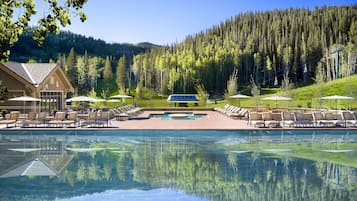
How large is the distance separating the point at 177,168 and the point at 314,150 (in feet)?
15.3

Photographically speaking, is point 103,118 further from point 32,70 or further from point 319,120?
point 32,70

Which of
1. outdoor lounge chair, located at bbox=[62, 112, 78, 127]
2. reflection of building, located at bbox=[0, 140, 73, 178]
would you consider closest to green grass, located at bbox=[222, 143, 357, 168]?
reflection of building, located at bbox=[0, 140, 73, 178]

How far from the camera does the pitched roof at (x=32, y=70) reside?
934 inches

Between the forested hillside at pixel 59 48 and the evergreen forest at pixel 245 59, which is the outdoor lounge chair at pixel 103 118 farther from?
the forested hillside at pixel 59 48

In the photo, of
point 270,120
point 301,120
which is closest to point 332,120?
point 301,120

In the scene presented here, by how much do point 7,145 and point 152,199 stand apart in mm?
8081

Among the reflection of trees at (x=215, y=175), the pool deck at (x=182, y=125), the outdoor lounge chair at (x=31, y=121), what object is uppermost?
the outdoor lounge chair at (x=31, y=121)

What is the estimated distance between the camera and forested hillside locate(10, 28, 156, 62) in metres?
99.2

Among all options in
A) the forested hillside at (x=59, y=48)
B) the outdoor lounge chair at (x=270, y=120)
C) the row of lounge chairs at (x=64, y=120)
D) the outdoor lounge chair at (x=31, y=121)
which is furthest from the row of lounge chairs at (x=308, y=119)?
the forested hillside at (x=59, y=48)

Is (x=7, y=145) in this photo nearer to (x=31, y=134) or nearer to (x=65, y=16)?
(x=31, y=134)

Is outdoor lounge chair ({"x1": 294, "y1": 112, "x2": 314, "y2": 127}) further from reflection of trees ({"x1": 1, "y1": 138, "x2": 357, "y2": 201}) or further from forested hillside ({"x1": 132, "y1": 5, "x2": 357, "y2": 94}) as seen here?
forested hillside ({"x1": 132, "y1": 5, "x2": 357, "y2": 94})

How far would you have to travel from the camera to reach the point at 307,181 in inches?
282

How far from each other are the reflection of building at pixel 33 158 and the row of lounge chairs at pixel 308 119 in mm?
8581

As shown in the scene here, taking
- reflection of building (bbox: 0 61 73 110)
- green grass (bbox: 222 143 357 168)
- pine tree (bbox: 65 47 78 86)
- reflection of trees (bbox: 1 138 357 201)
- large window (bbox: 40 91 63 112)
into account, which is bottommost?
reflection of trees (bbox: 1 138 357 201)
